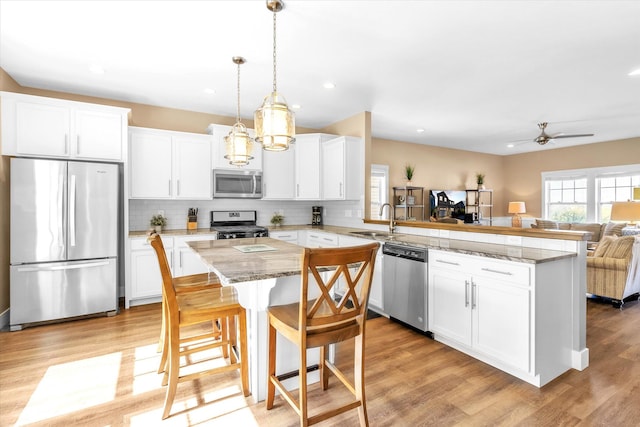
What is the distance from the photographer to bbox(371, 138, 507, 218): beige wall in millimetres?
6957

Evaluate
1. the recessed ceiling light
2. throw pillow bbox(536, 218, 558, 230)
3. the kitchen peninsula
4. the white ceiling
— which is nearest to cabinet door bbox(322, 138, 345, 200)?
the white ceiling

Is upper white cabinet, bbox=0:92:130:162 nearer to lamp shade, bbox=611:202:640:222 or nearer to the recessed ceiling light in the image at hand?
the recessed ceiling light

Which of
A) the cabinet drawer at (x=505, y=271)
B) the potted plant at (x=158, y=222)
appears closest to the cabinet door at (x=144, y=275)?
the potted plant at (x=158, y=222)

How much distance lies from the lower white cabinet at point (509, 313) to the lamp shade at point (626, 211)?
4.90m

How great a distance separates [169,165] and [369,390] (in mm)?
3591

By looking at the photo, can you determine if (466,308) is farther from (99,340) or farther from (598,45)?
(99,340)

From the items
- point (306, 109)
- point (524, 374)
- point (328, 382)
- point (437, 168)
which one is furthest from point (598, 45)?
point (437, 168)

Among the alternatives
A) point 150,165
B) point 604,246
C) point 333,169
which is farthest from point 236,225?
point 604,246

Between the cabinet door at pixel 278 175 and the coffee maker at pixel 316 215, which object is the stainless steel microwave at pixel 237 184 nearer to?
the cabinet door at pixel 278 175

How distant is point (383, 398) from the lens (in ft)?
6.91

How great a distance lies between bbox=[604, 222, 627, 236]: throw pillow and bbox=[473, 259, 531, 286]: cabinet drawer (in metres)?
5.52

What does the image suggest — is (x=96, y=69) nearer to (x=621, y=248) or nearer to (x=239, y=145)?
(x=239, y=145)

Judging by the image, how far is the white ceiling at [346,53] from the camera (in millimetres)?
2311

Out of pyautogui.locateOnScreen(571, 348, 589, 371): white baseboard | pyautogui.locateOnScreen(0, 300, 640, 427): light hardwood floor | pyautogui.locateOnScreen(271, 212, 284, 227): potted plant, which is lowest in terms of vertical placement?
pyautogui.locateOnScreen(0, 300, 640, 427): light hardwood floor
